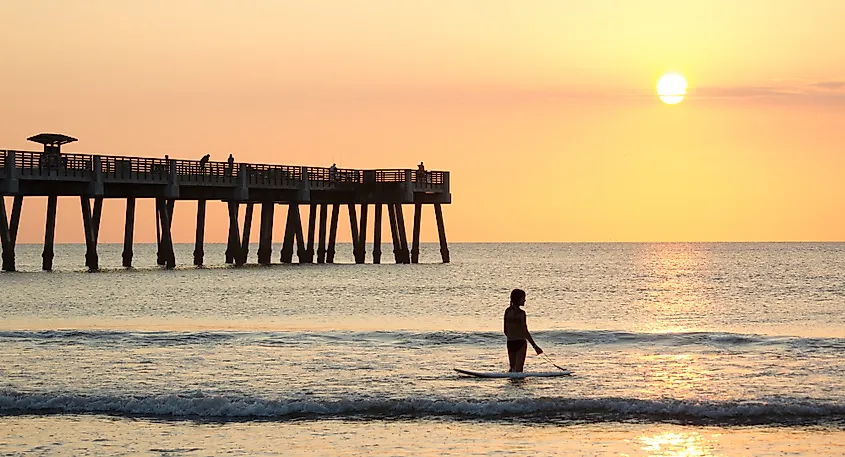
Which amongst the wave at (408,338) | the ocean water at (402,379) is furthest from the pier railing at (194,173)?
the wave at (408,338)

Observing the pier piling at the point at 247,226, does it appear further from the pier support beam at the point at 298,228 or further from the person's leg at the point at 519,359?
the person's leg at the point at 519,359

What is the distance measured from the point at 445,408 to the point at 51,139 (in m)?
48.7

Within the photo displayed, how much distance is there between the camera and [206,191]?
7206 cm

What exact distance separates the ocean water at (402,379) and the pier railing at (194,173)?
954 cm

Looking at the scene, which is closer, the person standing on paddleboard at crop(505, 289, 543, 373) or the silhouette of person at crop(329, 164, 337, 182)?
the person standing on paddleboard at crop(505, 289, 543, 373)

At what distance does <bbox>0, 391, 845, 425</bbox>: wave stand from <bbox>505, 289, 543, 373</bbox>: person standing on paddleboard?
2.10m

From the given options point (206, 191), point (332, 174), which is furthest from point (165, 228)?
point (332, 174)

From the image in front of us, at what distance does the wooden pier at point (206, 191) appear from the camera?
61625 millimetres

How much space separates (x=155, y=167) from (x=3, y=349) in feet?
119

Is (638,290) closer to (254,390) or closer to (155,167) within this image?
(155,167)

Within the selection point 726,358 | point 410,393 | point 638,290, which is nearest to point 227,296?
point 638,290

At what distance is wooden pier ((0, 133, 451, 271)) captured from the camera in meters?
61.6

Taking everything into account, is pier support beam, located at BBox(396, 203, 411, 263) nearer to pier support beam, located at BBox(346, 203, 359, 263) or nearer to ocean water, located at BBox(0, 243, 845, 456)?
pier support beam, located at BBox(346, 203, 359, 263)

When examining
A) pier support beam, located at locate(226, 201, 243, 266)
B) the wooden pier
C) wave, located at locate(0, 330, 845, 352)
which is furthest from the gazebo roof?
wave, located at locate(0, 330, 845, 352)
